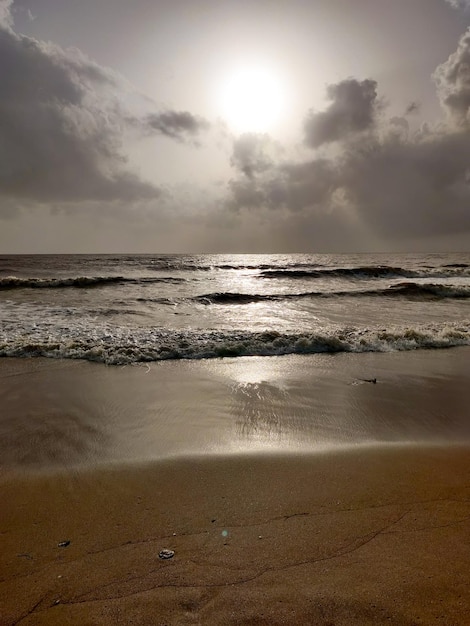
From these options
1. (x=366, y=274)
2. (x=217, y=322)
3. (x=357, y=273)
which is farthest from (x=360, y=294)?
(x=366, y=274)

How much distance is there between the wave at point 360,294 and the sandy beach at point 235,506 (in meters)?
13.6

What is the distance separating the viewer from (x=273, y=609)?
204 cm

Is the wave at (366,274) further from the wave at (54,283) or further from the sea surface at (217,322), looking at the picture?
the wave at (54,283)

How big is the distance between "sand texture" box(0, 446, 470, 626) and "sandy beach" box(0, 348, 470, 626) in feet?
0.04

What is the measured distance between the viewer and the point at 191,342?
8.82m

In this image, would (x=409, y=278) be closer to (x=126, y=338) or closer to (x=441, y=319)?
(x=441, y=319)

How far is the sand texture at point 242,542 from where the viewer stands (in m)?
2.08

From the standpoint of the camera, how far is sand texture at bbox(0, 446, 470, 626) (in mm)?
2078

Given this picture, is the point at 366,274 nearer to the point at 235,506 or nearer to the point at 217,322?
the point at 217,322

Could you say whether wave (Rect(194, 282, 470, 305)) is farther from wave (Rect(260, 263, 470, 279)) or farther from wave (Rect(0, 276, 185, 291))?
wave (Rect(260, 263, 470, 279))

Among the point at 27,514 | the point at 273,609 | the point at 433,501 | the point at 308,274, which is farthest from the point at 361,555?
the point at 308,274

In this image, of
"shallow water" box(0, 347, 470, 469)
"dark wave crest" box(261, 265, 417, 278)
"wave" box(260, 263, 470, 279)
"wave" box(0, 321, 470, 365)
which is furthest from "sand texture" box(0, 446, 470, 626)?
"dark wave crest" box(261, 265, 417, 278)

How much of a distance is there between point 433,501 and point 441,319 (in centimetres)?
1163

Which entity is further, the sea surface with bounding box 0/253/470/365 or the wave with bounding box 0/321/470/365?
the sea surface with bounding box 0/253/470/365
